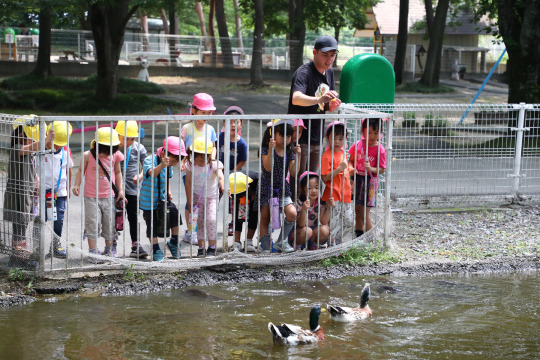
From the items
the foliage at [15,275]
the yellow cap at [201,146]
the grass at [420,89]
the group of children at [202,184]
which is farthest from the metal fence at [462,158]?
the grass at [420,89]

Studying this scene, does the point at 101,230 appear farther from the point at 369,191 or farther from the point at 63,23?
the point at 63,23

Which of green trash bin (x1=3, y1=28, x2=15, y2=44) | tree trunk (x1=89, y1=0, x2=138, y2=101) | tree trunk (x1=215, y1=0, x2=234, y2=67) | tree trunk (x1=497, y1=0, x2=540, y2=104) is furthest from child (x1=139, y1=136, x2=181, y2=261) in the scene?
tree trunk (x1=215, y1=0, x2=234, y2=67)

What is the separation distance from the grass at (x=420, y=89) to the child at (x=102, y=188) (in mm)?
28634

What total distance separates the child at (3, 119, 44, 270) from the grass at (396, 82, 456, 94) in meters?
29.2

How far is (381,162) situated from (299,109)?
3.64 feet

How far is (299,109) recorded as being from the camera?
7859mm

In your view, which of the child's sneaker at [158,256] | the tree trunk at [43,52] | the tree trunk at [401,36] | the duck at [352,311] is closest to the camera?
the duck at [352,311]

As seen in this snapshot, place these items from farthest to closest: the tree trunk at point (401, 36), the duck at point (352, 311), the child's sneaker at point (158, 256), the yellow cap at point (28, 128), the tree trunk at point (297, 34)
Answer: the tree trunk at point (297, 34), the tree trunk at point (401, 36), the child's sneaker at point (158, 256), the yellow cap at point (28, 128), the duck at point (352, 311)

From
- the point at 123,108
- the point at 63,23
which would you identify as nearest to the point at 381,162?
the point at 123,108

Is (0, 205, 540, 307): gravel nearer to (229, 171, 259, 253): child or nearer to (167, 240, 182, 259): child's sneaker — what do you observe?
(167, 240, 182, 259): child's sneaker

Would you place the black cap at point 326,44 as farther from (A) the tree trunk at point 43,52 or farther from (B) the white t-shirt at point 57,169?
(A) the tree trunk at point 43,52

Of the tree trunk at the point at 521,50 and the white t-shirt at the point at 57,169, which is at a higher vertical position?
the tree trunk at the point at 521,50

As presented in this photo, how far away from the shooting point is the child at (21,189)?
263 inches

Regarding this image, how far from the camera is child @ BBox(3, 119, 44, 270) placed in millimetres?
6668
